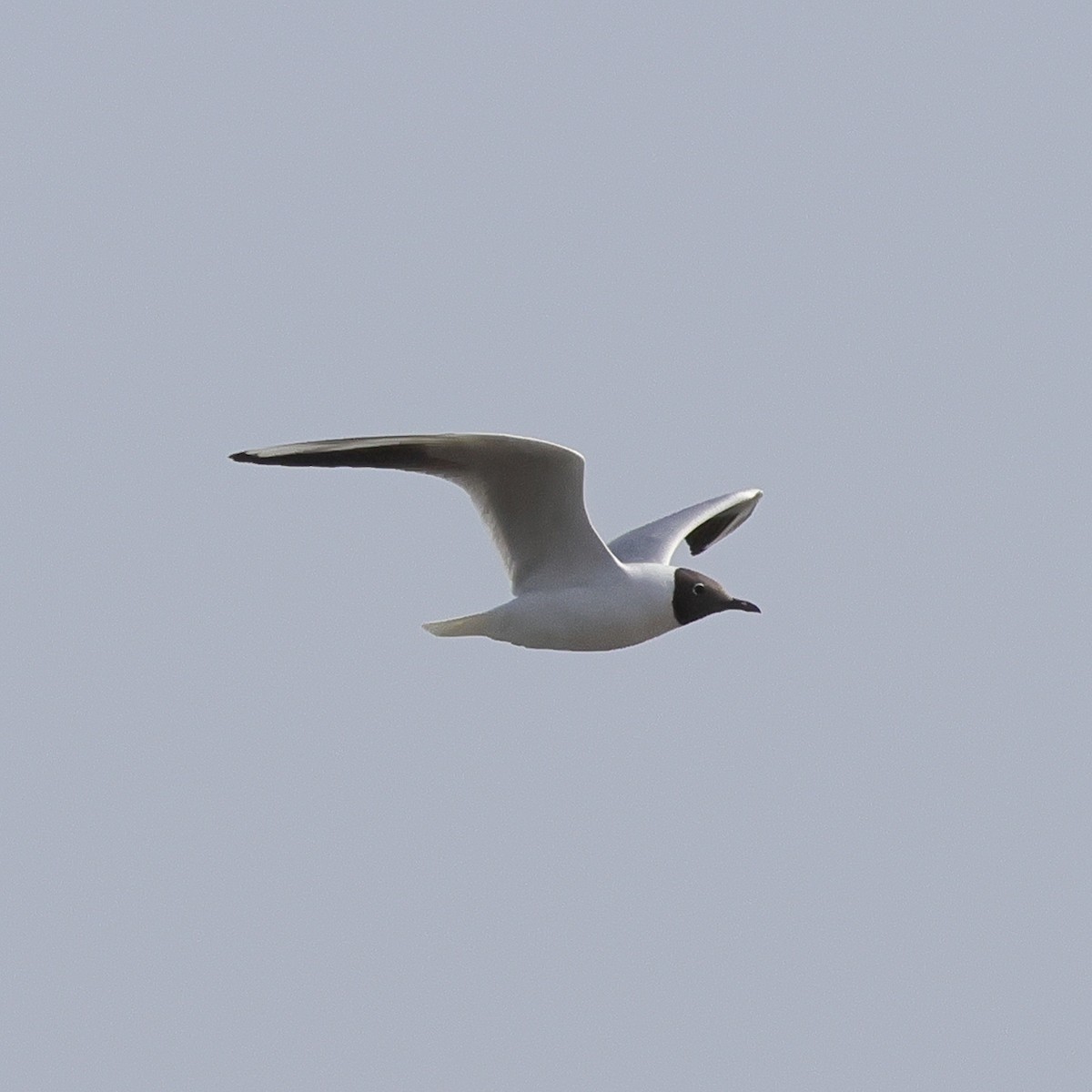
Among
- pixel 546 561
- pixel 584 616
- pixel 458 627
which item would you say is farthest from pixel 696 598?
pixel 458 627

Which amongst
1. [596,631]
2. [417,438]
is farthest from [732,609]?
[417,438]

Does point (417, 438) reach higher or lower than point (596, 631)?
higher

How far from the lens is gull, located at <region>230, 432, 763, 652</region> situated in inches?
392

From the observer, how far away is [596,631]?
1076 centimetres

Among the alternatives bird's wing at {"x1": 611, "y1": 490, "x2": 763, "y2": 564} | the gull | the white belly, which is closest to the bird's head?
the gull

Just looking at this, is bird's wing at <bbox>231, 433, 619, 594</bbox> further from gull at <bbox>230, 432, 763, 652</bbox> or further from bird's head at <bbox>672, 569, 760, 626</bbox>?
bird's head at <bbox>672, 569, 760, 626</bbox>

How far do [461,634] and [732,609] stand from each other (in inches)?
59.0

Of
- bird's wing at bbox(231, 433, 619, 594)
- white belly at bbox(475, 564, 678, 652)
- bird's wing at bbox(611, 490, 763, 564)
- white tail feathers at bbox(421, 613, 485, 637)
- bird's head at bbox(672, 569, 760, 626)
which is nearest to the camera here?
bird's wing at bbox(231, 433, 619, 594)

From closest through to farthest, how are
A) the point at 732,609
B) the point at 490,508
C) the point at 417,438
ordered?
the point at 417,438 < the point at 490,508 < the point at 732,609

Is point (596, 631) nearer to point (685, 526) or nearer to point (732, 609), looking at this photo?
point (732, 609)

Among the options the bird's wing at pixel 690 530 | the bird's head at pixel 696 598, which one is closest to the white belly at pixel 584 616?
the bird's head at pixel 696 598

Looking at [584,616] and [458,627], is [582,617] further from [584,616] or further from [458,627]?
[458,627]

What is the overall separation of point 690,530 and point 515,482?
2460 mm

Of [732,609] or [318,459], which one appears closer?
[318,459]
